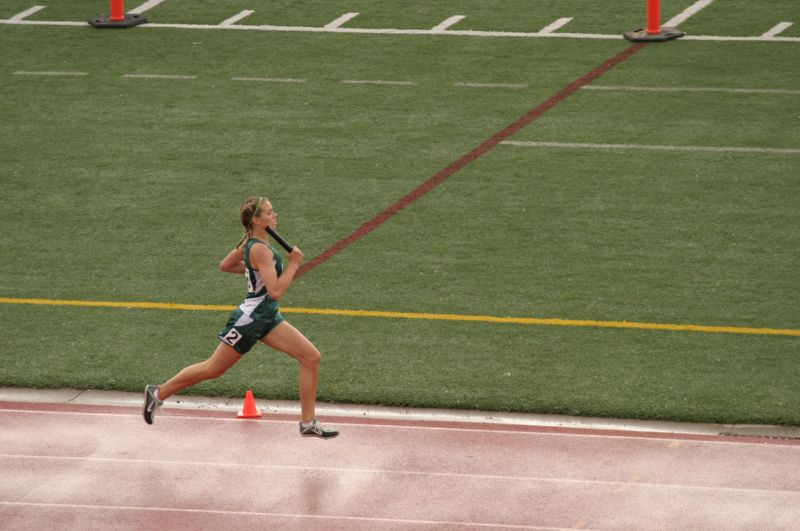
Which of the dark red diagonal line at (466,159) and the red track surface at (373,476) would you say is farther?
the dark red diagonal line at (466,159)

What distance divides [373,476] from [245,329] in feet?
4.48

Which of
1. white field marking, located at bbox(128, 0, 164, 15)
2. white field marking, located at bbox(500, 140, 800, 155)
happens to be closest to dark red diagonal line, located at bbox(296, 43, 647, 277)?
white field marking, located at bbox(500, 140, 800, 155)

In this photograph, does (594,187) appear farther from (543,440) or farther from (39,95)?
(39,95)

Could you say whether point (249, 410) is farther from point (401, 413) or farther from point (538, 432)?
point (538, 432)

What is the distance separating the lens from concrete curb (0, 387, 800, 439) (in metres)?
11.2

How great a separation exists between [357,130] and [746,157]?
15.3ft

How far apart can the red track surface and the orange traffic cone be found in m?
0.07

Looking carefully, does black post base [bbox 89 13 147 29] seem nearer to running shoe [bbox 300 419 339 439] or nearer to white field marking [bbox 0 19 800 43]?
white field marking [bbox 0 19 800 43]

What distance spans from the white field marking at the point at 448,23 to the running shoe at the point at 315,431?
12875mm

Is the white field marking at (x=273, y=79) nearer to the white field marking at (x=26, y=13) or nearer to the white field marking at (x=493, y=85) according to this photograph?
the white field marking at (x=493, y=85)

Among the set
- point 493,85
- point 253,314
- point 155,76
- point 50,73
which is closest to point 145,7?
point 50,73

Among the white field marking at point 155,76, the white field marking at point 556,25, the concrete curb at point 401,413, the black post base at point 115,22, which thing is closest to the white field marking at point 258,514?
the concrete curb at point 401,413

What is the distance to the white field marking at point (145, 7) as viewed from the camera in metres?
24.3

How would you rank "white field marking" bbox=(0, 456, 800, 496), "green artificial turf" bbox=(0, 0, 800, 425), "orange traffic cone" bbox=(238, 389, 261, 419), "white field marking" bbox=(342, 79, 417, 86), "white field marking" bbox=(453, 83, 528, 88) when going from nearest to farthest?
"white field marking" bbox=(0, 456, 800, 496) → "orange traffic cone" bbox=(238, 389, 261, 419) → "green artificial turf" bbox=(0, 0, 800, 425) → "white field marking" bbox=(453, 83, 528, 88) → "white field marking" bbox=(342, 79, 417, 86)
